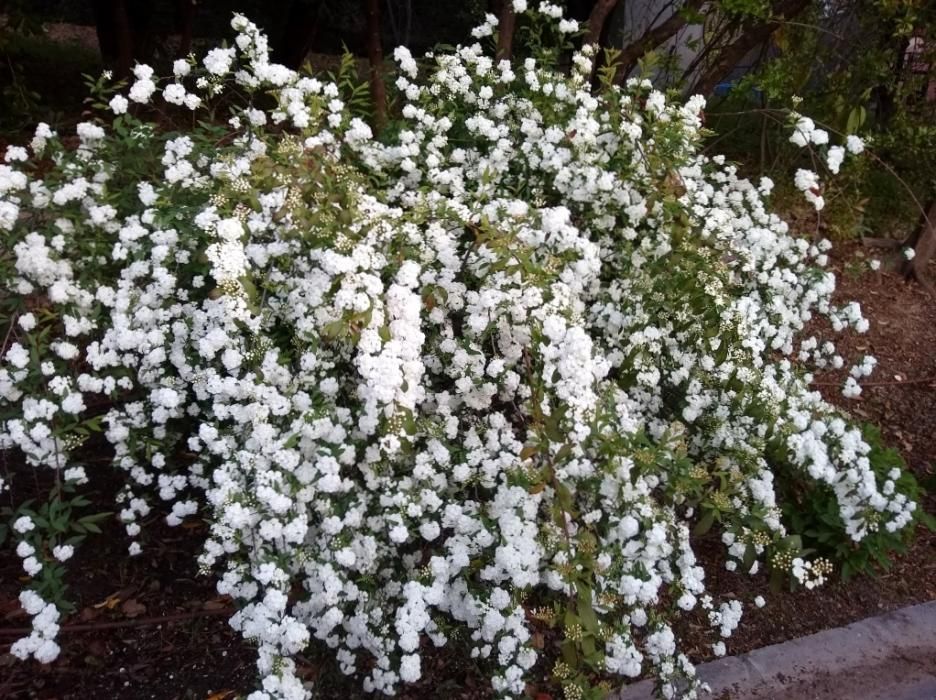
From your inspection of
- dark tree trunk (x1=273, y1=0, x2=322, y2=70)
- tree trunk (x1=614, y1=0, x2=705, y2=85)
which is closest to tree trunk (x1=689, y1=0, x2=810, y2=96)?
tree trunk (x1=614, y1=0, x2=705, y2=85)

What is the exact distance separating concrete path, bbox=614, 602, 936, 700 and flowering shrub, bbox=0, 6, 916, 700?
0.26 meters

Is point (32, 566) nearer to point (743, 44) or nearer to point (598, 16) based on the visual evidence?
point (598, 16)

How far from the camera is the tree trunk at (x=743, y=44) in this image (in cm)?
505

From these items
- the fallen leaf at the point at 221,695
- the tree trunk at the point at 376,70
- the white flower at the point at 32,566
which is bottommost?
the fallen leaf at the point at 221,695

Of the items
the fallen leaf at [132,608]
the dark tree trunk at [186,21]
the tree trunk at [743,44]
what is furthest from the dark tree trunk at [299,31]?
the fallen leaf at [132,608]

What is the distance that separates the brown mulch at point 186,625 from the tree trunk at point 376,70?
229 centimetres

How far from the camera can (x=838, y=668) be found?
10.5 feet

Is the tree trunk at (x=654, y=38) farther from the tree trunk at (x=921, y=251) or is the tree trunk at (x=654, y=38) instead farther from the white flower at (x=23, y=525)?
the white flower at (x=23, y=525)

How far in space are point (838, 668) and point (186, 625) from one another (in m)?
2.54

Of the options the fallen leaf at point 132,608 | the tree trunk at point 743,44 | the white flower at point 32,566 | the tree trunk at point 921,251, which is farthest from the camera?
the tree trunk at point 921,251

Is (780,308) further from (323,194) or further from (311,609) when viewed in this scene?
(311,609)

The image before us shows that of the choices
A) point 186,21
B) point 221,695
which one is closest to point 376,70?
point 221,695

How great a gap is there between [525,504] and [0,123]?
5938 mm

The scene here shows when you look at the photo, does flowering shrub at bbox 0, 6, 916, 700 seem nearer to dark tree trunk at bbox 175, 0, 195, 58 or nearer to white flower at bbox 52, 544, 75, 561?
white flower at bbox 52, 544, 75, 561
